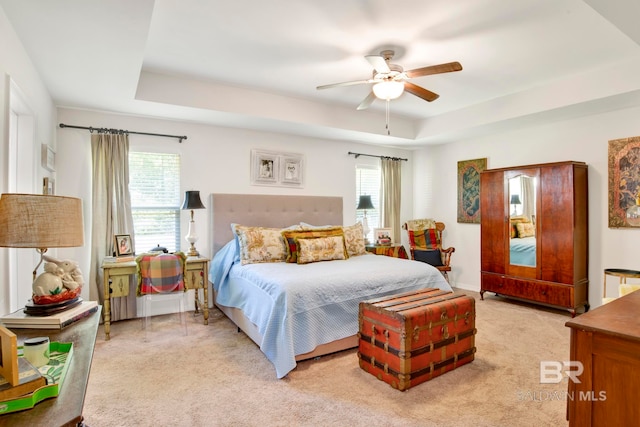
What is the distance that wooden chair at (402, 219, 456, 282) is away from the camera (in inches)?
210

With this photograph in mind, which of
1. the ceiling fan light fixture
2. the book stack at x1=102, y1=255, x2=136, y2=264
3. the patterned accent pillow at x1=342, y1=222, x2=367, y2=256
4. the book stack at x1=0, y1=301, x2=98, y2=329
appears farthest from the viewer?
the patterned accent pillow at x1=342, y1=222, x2=367, y2=256

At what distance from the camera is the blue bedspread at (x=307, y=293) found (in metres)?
2.74

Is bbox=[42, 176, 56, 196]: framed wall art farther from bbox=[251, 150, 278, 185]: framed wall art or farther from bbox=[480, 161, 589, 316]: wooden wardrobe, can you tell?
bbox=[480, 161, 589, 316]: wooden wardrobe

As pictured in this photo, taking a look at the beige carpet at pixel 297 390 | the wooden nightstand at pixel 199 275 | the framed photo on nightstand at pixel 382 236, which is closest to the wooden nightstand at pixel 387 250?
the framed photo on nightstand at pixel 382 236

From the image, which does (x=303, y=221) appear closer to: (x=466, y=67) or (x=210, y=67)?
(x=210, y=67)

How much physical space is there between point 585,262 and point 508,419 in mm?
3030

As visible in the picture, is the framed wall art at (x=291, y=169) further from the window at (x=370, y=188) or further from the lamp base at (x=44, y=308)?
the lamp base at (x=44, y=308)

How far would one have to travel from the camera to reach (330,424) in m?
2.09

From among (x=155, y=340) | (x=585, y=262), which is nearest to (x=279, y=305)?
(x=155, y=340)

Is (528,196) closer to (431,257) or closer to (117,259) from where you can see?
(431,257)

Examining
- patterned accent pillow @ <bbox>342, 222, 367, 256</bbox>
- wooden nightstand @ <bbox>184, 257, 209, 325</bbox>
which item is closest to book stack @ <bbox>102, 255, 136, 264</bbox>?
wooden nightstand @ <bbox>184, 257, 209, 325</bbox>

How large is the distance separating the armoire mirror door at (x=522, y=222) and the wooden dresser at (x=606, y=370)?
3164 mm

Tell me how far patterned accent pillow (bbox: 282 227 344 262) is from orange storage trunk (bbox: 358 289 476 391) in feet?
4.18

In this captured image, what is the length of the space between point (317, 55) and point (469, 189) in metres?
3.50
